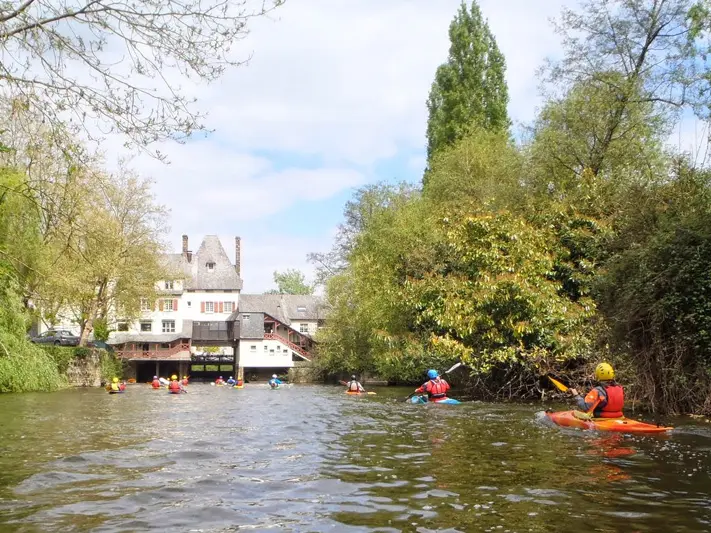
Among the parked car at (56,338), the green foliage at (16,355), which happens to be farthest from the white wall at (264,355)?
the green foliage at (16,355)

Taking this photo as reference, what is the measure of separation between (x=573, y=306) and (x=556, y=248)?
249 cm

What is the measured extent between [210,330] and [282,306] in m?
10.1

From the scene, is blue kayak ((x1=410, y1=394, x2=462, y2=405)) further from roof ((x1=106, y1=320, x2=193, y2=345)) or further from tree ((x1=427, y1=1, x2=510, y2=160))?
roof ((x1=106, y1=320, x2=193, y2=345))

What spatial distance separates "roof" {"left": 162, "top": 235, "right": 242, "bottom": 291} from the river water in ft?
189

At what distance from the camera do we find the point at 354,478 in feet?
29.5

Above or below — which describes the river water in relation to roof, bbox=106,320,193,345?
below

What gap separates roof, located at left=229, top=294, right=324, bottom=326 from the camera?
73.1 meters

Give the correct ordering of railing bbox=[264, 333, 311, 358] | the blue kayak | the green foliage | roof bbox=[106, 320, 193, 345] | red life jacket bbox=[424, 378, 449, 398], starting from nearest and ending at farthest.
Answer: the blue kayak < red life jacket bbox=[424, 378, 449, 398] < the green foliage < roof bbox=[106, 320, 193, 345] < railing bbox=[264, 333, 311, 358]

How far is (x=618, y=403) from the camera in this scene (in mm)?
14039

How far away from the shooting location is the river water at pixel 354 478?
21.9ft

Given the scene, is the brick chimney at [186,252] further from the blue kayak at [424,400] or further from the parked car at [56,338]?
the blue kayak at [424,400]

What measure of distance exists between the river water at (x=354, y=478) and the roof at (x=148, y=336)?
52.5m

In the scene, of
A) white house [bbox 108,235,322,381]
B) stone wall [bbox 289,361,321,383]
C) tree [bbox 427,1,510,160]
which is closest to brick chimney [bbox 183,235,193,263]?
white house [bbox 108,235,322,381]

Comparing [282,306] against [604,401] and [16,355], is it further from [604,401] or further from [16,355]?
[604,401]
